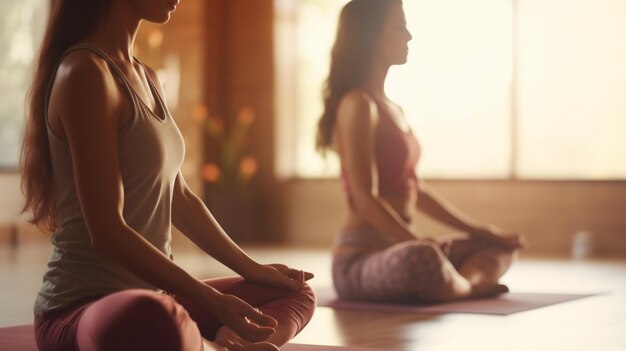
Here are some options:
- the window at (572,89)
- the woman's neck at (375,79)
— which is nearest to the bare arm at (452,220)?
the woman's neck at (375,79)

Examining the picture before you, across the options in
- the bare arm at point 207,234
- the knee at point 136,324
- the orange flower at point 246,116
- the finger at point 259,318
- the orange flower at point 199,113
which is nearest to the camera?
the knee at point 136,324

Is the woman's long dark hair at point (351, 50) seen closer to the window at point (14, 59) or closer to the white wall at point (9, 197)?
the white wall at point (9, 197)

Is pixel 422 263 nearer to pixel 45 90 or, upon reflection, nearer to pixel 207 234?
pixel 207 234

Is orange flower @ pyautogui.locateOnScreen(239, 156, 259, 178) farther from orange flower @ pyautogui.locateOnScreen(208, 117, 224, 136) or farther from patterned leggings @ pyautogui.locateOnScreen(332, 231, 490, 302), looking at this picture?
patterned leggings @ pyautogui.locateOnScreen(332, 231, 490, 302)

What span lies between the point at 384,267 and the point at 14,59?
163 inches

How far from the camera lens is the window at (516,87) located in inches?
264

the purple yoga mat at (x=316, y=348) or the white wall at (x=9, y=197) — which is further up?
the purple yoga mat at (x=316, y=348)

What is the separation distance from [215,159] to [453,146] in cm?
187

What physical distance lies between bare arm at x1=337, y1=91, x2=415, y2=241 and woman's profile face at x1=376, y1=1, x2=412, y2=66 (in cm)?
16

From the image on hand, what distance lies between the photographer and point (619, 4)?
6.66m

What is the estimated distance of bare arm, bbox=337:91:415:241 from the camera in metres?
3.52

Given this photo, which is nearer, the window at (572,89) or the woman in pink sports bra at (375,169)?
the woman in pink sports bra at (375,169)

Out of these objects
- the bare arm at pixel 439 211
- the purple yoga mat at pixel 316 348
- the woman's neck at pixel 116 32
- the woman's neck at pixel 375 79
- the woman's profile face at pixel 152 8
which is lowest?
the purple yoga mat at pixel 316 348

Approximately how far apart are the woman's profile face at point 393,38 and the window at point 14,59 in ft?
12.6
